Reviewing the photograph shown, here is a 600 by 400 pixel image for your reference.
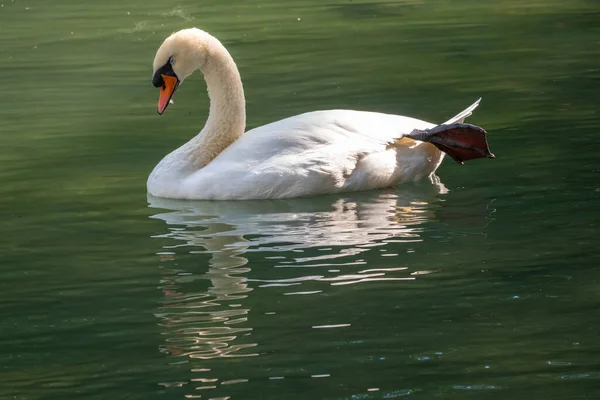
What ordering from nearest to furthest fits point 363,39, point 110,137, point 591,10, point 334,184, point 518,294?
point 518,294
point 334,184
point 110,137
point 363,39
point 591,10

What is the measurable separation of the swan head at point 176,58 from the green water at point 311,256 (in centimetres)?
82

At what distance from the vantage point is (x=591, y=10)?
20.5 m

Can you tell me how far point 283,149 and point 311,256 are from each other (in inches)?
73.2

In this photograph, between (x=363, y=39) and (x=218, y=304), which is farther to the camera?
(x=363, y=39)

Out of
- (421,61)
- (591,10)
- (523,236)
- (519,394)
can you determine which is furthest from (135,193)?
(591,10)

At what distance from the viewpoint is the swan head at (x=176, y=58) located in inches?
420

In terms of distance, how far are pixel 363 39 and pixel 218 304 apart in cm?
1197

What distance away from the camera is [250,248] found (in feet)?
28.8

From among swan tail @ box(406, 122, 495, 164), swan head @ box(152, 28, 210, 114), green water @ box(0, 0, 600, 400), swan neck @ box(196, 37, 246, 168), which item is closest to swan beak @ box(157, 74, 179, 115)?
swan head @ box(152, 28, 210, 114)

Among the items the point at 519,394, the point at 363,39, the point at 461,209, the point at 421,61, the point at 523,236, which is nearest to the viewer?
the point at 519,394

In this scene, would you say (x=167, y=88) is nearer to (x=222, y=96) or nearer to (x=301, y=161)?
(x=222, y=96)

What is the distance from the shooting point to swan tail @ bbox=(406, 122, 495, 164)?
10242 millimetres

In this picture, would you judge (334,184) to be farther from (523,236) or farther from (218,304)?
(218,304)

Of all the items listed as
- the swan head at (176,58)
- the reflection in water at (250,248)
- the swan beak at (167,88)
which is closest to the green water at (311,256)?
the reflection in water at (250,248)
